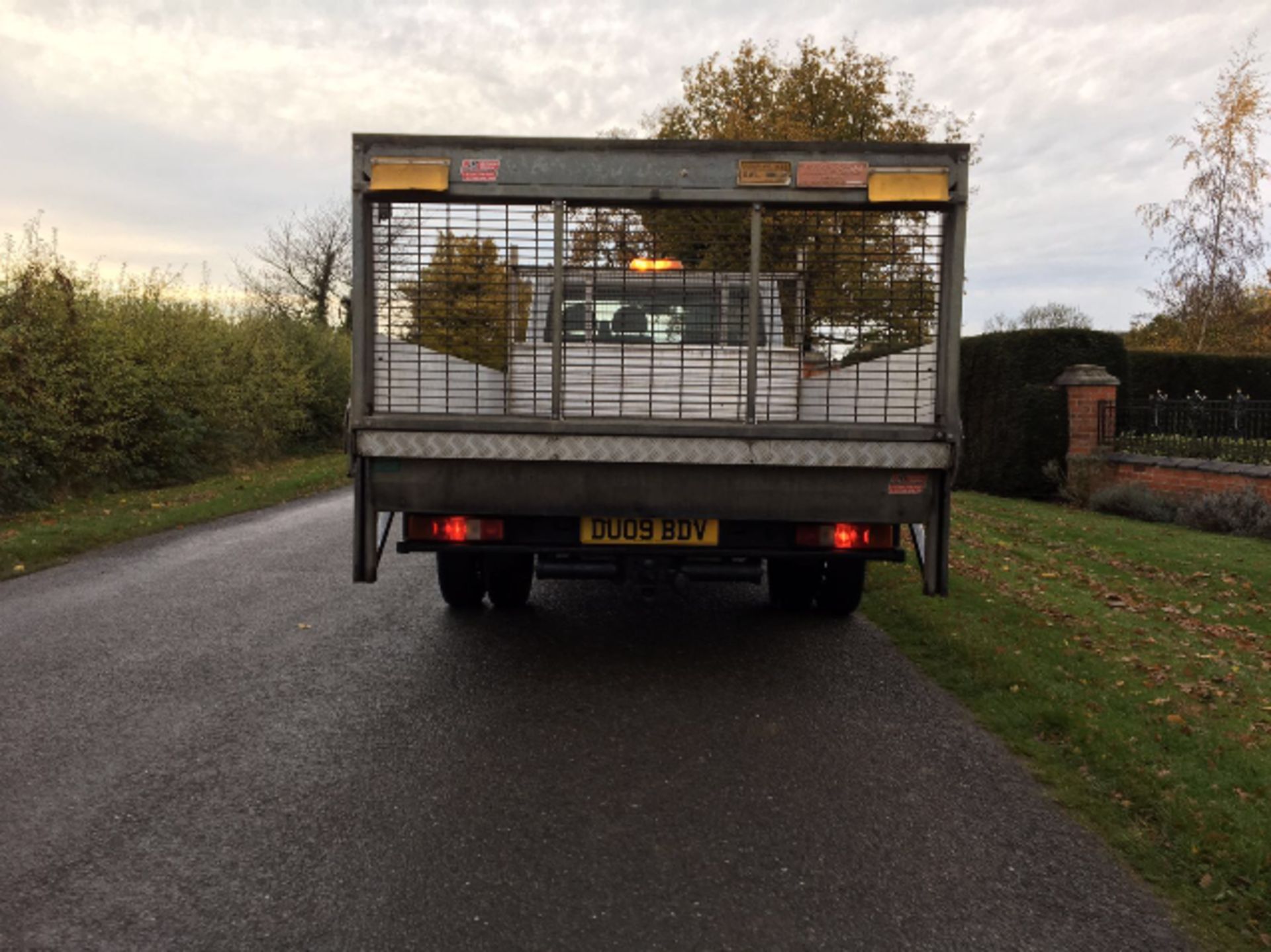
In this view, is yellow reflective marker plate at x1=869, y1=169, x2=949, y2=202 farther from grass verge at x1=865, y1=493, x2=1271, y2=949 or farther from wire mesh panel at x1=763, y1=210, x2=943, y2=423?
grass verge at x1=865, y1=493, x2=1271, y2=949

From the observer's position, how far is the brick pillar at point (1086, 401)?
47.1ft

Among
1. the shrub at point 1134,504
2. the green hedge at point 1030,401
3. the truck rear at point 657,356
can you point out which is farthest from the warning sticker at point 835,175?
the green hedge at point 1030,401

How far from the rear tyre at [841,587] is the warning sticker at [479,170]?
319 cm

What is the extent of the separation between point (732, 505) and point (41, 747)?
3170 millimetres

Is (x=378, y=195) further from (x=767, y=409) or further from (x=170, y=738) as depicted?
(x=170, y=738)

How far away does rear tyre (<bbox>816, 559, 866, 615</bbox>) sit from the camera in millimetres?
6000

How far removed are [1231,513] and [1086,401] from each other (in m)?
3.57

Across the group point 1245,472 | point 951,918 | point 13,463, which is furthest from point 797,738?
point 13,463

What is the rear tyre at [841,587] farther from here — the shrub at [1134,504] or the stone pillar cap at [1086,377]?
the stone pillar cap at [1086,377]

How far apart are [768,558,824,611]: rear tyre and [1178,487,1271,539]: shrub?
7.58 m

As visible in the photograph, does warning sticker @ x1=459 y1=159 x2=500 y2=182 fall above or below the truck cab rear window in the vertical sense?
above

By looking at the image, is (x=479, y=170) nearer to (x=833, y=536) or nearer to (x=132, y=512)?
(x=833, y=536)

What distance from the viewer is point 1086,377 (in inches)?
567

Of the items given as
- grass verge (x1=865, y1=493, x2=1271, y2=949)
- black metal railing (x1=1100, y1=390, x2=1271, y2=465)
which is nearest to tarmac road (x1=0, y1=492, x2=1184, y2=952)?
grass verge (x1=865, y1=493, x2=1271, y2=949)
